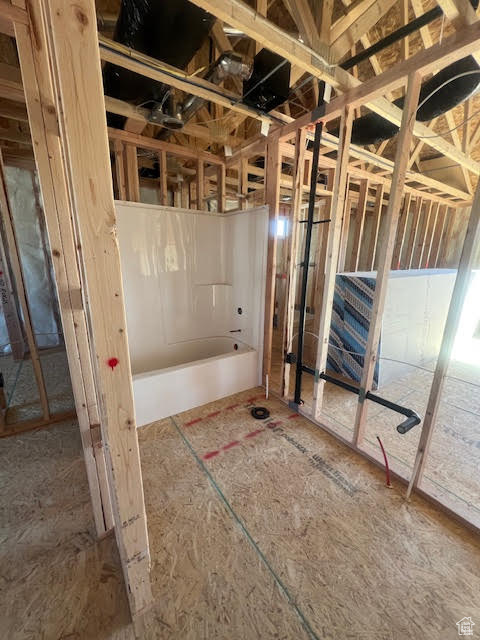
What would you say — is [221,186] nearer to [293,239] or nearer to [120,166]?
[120,166]

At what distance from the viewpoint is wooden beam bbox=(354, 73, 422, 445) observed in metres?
1.45

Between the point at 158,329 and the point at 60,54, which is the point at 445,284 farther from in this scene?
the point at 60,54

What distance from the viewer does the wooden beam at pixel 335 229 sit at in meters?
1.79

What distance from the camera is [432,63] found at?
137 cm

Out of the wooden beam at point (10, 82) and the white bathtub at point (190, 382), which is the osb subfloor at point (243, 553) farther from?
the wooden beam at point (10, 82)

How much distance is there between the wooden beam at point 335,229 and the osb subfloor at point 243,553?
33.7 inches

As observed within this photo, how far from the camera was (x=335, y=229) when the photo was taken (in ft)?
6.27

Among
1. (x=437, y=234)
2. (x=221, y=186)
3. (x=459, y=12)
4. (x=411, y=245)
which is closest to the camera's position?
(x=459, y=12)

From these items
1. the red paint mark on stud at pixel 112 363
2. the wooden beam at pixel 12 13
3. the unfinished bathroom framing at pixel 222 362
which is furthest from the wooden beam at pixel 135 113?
the red paint mark on stud at pixel 112 363

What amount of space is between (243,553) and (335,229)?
81.2 inches

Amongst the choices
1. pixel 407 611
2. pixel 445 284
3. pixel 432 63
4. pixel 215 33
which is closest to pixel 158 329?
pixel 215 33

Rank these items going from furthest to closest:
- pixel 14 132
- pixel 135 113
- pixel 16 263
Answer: pixel 14 132 < pixel 135 113 < pixel 16 263

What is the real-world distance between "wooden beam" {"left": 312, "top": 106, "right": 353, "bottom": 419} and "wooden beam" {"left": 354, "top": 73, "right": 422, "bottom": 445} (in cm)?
35

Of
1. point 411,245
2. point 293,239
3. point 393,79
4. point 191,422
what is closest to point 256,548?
point 191,422
